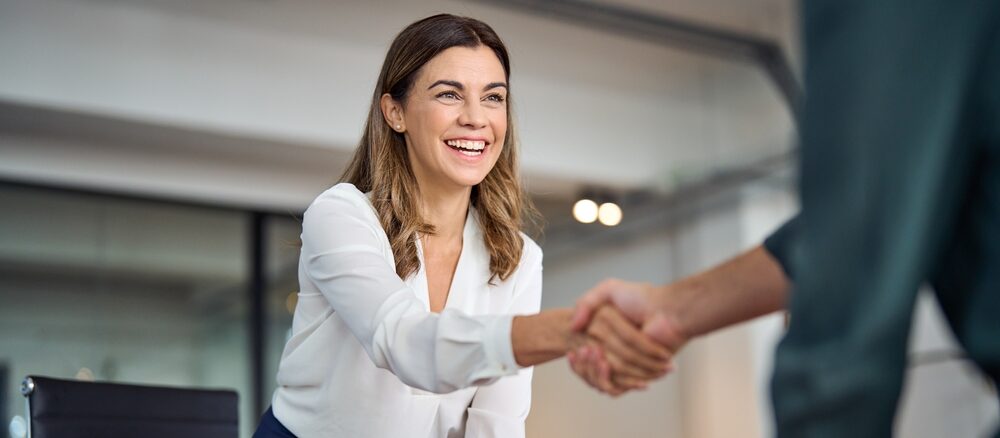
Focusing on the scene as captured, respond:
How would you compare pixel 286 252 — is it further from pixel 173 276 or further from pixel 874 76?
pixel 874 76

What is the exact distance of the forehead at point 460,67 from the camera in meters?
2.14

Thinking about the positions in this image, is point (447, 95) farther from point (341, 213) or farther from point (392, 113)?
point (341, 213)

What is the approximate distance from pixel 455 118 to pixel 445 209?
17 cm

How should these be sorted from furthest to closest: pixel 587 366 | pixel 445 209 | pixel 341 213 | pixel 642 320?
pixel 445 209 → pixel 341 213 → pixel 587 366 → pixel 642 320

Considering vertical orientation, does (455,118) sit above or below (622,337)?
above

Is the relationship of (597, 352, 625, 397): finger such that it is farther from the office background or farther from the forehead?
the office background

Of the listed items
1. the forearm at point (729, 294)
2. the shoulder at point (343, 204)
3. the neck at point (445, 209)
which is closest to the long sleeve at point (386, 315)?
the shoulder at point (343, 204)

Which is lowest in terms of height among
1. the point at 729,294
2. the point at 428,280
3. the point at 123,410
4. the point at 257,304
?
the point at 257,304

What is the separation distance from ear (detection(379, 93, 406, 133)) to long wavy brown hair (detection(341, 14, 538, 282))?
0.03ft

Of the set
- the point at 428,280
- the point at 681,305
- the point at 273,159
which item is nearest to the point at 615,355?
the point at 681,305

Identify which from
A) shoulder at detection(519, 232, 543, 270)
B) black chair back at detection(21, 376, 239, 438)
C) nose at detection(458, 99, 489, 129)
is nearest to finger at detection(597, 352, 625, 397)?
shoulder at detection(519, 232, 543, 270)

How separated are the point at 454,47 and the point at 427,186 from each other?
0.27 m

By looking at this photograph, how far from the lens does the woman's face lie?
2.11 meters

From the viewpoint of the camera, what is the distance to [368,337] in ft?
5.25
